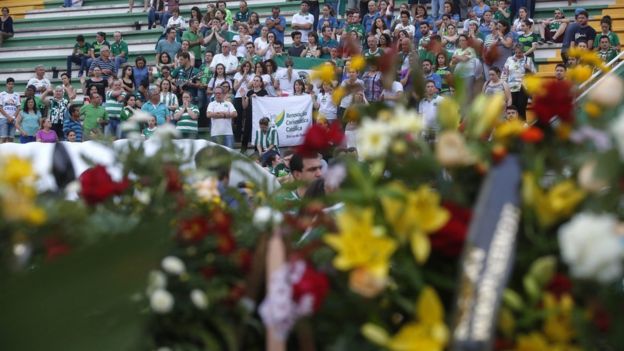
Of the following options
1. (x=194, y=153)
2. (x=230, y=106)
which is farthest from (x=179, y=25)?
(x=194, y=153)

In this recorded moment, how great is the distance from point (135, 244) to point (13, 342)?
0.26 metres

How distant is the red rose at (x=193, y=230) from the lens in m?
2.64

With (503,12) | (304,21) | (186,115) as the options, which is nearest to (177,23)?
(304,21)

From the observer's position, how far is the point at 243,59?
72.1ft

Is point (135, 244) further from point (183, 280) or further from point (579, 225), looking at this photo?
point (579, 225)

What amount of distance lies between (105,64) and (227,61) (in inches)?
134

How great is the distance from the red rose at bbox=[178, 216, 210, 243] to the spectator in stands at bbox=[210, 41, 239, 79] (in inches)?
743

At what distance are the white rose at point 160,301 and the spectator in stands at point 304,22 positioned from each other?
20692 millimetres

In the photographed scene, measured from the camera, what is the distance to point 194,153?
3.14 meters

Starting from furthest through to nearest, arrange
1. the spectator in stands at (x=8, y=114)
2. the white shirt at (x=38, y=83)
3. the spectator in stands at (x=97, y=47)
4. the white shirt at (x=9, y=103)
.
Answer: the spectator in stands at (x=97, y=47), the white shirt at (x=38, y=83), the white shirt at (x=9, y=103), the spectator in stands at (x=8, y=114)

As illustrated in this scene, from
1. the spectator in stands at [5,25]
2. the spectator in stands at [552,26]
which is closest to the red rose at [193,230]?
the spectator in stands at [552,26]

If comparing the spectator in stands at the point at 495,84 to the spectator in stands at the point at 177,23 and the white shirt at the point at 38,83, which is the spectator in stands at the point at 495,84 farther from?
the white shirt at the point at 38,83

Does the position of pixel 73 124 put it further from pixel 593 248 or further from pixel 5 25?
pixel 593 248

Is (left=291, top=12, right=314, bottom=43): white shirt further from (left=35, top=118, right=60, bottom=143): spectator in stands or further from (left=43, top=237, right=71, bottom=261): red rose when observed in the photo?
(left=43, top=237, right=71, bottom=261): red rose
